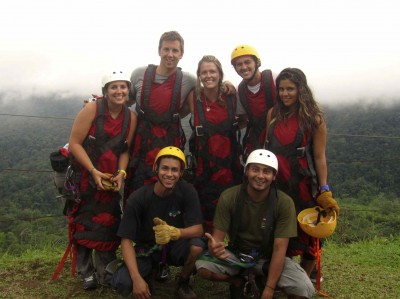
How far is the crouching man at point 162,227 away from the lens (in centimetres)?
409

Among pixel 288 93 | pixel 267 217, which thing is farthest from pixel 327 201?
pixel 288 93

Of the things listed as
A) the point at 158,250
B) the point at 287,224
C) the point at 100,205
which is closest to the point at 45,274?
the point at 100,205

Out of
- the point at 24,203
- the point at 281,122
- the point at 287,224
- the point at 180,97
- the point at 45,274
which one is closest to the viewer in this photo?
the point at 287,224

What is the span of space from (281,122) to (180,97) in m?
1.19

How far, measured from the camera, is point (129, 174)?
15.8ft

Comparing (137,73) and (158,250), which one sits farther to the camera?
(137,73)

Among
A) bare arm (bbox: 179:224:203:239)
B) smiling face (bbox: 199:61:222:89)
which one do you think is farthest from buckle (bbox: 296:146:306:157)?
bare arm (bbox: 179:224:203:239)

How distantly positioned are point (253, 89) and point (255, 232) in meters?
1.64

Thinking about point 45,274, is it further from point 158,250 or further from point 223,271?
point 223,271

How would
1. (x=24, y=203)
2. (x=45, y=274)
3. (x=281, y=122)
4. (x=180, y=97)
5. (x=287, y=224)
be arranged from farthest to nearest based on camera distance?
(x=24, y=203) < (x=45, y=274) < (x=180, y=97) < (x=281, y=122) < (x=287, y=224)

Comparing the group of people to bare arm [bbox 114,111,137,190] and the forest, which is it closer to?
bare arm [bbox 114,111,137,190]

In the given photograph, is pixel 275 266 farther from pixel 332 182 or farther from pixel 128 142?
pixel 332 182

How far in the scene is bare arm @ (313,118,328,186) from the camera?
4.28m

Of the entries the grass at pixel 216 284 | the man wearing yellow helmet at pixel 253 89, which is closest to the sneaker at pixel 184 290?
the grass at pixel 216 284
